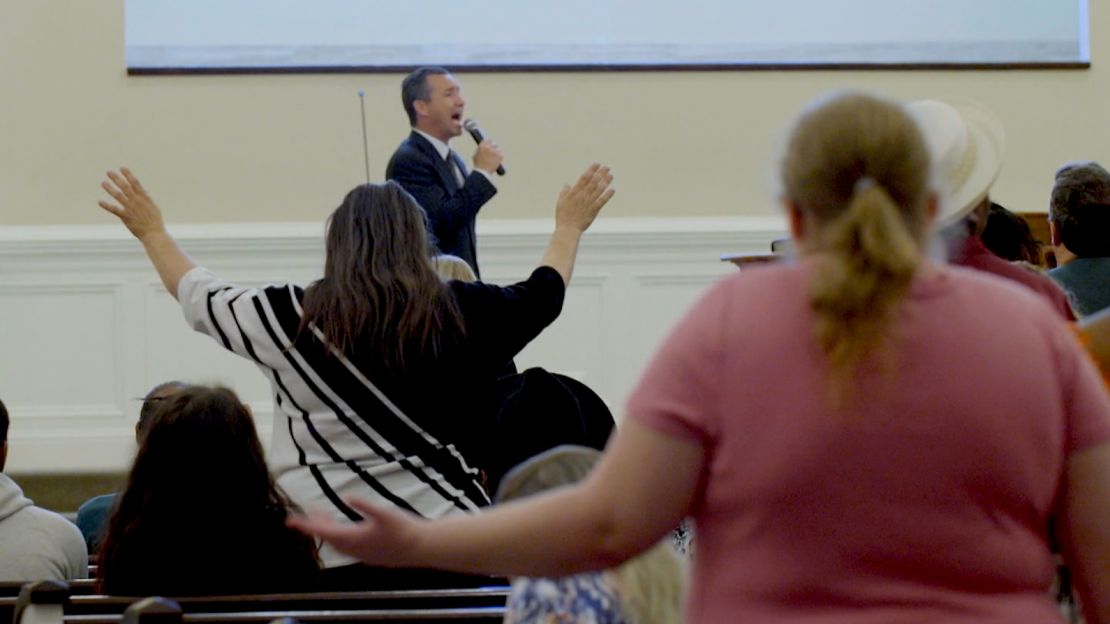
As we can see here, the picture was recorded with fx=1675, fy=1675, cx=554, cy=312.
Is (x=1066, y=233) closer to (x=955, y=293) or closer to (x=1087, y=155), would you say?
(x=955, y=293)

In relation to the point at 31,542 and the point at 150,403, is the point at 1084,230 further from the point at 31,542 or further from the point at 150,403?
the point at 31,542

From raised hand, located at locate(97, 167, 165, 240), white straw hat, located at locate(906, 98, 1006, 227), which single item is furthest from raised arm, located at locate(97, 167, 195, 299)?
white straw hat, located at locate(906, 98, 1006, 227)

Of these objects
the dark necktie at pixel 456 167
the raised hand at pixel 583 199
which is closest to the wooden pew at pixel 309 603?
the raised hand at pixel 583 199

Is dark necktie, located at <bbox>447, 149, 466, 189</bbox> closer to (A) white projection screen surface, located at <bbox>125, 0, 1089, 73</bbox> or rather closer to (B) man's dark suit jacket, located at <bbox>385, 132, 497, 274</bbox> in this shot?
(B) man's dark suit jacket, located at <bbox>385, 132, 497, 274</bbox>

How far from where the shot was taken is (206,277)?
10.8ft

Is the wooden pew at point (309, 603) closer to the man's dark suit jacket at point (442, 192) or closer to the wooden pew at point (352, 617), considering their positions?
the wooden pew at point (352, 617)

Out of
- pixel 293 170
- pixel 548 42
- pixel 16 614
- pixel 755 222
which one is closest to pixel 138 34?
pixel 293 170

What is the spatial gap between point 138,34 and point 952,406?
21.9ft

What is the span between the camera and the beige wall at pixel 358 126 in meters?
7.48

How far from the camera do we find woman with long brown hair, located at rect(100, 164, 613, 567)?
10.4 ft

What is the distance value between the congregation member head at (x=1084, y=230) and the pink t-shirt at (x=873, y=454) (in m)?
2.21

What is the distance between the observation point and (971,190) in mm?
2355

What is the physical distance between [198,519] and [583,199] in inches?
38.7

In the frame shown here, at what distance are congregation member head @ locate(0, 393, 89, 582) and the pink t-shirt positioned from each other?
2295 mm
